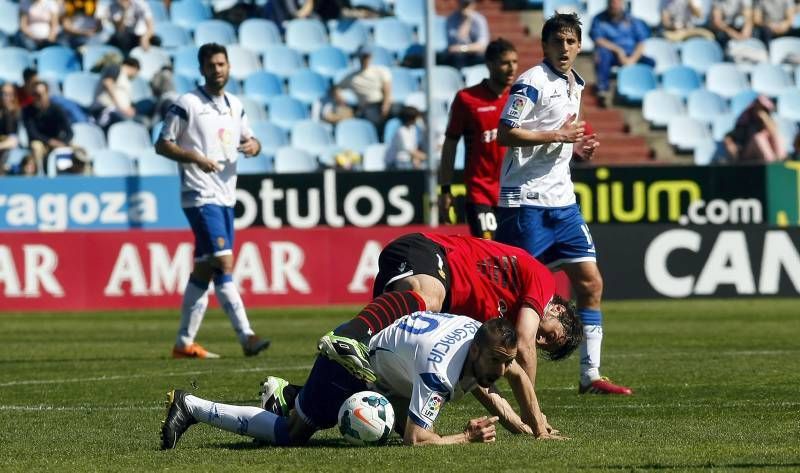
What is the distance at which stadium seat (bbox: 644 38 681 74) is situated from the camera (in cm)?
2816

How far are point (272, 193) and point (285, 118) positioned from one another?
10.6 feet

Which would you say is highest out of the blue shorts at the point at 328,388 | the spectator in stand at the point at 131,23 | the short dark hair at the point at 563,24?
the short dark hair at the point at 563,24

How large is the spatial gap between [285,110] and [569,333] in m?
17.2

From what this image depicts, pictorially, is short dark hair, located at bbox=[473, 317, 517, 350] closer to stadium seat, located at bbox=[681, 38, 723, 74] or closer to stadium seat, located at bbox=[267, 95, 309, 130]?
stadium seat, located at bbox=[267, 95, 309, 130]

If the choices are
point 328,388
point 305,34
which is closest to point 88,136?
point 305,34

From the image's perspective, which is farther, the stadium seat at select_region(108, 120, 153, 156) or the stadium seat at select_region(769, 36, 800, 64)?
the stadium seat at select_region(769, 36, 800, 64)

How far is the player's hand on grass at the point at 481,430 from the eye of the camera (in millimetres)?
8258

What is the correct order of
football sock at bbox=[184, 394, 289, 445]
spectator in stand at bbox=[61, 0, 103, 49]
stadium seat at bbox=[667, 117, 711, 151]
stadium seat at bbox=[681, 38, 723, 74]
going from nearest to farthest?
football sock at bbox=[184, 394, 289, 445], stadium seat at bbox=[667, 117, 711, 151], spectator in stand at bbox=[61, 0, 103, 49], stadium seat at bbox=[681, 38, 723, 74]

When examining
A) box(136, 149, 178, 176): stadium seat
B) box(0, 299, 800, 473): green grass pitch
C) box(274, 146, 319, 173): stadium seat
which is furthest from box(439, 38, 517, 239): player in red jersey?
box(136, 149, 178, 176): stadium seat

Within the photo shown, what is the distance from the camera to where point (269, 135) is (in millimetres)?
24969

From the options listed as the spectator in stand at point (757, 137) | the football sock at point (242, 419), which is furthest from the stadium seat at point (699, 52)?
the football sock at point (242, 419)

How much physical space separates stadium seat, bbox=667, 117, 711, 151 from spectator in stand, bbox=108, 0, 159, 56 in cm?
844

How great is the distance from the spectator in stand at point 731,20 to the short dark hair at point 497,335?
71.1 ft

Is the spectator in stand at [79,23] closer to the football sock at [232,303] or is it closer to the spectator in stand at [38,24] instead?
the spectator in stand at [38,24]
